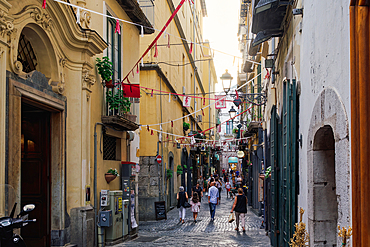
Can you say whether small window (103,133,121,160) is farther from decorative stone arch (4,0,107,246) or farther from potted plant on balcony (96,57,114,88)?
decorative stone arch (4,0,107,246)

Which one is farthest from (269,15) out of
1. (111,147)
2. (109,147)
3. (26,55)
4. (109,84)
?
(111,147)

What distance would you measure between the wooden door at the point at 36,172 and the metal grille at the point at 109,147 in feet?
9.45

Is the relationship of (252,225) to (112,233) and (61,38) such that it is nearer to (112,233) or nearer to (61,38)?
(112,233)

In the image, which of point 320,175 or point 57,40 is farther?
point 57,40

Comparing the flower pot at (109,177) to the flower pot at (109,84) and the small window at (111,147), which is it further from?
the flower pot at (109,84)

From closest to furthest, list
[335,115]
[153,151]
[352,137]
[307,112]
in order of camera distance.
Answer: [352,137] < [335,115] < [307,112] < [153,151]

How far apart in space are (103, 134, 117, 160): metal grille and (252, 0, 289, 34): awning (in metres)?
5.78

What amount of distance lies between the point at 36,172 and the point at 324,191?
Answer: 21.9 feet

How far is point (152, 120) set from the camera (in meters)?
21.2

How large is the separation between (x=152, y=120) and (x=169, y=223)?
5.54m

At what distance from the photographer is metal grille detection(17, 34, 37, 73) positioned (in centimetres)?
901

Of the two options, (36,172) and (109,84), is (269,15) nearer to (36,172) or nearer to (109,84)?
(109,84)

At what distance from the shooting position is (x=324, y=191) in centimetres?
614

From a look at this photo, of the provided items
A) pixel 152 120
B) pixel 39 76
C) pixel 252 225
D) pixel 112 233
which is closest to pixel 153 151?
pixel 152 120
